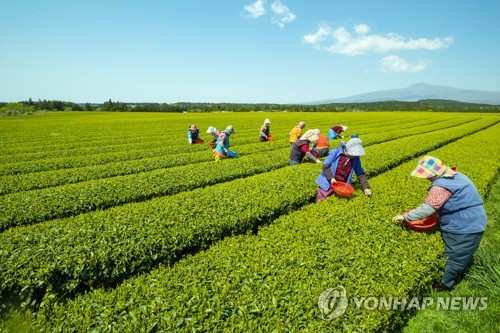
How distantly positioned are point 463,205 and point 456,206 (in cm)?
11

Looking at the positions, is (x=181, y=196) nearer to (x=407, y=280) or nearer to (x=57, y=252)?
(x=57, y=252)

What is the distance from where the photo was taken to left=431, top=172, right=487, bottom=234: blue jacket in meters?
4.68

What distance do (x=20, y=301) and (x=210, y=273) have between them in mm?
3268

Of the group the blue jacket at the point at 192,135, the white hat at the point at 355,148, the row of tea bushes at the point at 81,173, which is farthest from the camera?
the blue jacket at the point at 192,135

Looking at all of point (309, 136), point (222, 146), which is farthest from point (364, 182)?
point (222, 146)

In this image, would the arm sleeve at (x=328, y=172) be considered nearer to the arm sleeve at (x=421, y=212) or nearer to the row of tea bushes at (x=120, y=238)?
the row of tea bushes at (x=120, y=238)

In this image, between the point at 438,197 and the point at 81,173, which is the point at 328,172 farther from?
the point at 81,173

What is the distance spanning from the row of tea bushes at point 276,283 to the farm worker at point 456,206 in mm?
386

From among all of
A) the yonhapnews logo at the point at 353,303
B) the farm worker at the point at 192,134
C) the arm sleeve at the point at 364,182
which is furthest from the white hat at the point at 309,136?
the farm worker at the point at 192,134

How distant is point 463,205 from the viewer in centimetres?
472

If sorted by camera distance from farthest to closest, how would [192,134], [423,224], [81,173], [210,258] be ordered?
[192,134], [81,173], [423,224], [210,258]

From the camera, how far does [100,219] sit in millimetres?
6078

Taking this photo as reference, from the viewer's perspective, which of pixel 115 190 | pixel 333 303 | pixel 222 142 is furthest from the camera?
pixel 222 142

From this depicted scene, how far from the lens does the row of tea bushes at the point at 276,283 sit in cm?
314
